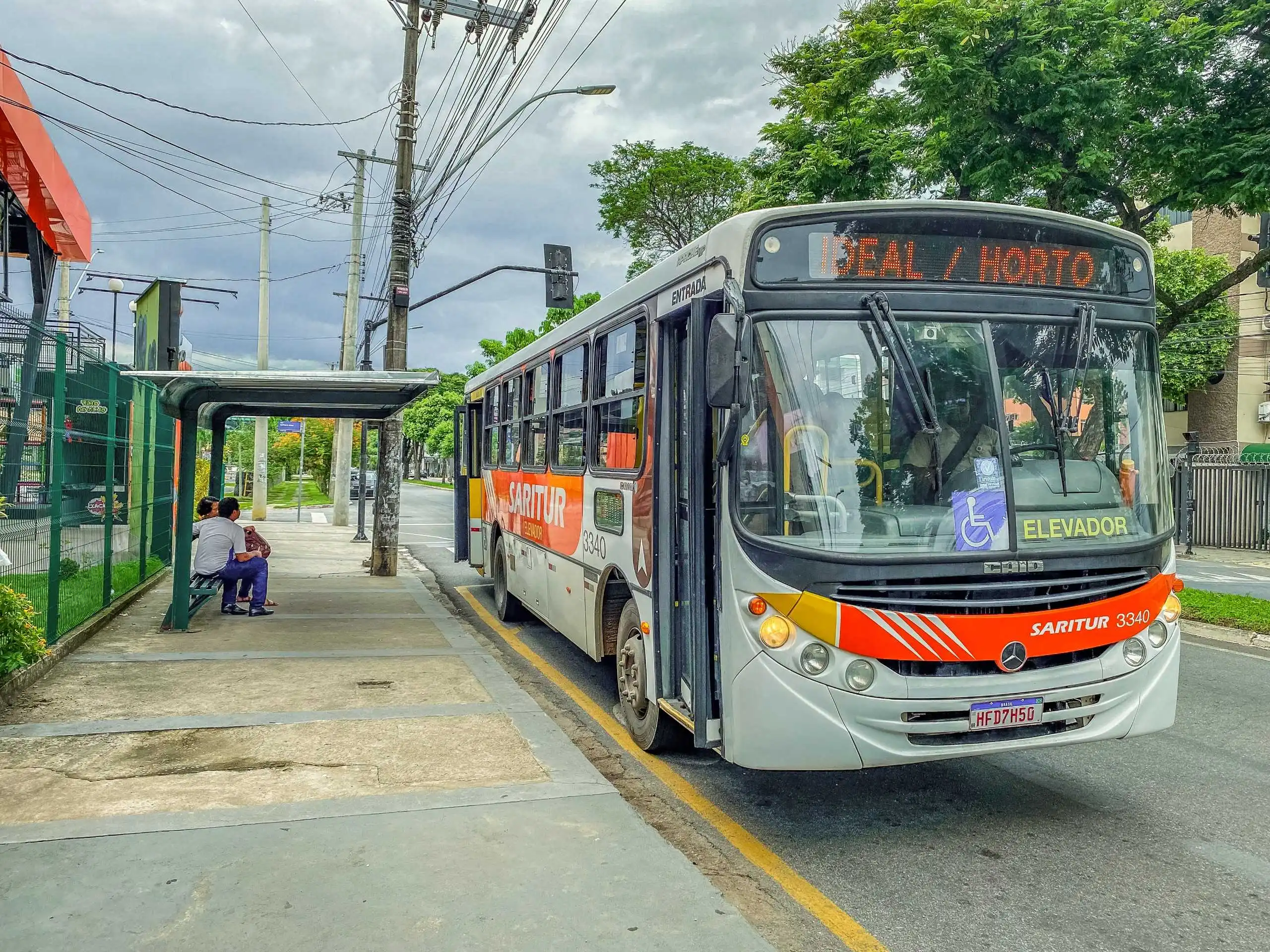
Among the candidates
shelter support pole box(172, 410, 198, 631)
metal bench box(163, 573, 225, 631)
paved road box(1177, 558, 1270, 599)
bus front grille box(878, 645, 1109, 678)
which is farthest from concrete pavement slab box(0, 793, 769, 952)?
paved road box(1177, 558, 1270, 599)

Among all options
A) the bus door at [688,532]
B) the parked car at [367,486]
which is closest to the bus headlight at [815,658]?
the bus door at [688,532]

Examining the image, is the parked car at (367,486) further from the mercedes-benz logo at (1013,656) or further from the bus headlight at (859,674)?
the mercedes-benz logo at (1013,656)

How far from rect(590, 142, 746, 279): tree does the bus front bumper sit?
26963mm

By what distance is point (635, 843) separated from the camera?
14.9 ft

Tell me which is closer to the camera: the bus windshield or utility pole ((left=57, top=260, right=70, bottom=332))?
the bus windshield

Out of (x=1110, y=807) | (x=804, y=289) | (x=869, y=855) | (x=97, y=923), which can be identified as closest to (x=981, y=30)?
(x=804, y=289)

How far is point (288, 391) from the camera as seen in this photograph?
10539 mm

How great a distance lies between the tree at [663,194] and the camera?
100.0ft

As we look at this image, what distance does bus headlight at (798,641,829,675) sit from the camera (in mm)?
4352

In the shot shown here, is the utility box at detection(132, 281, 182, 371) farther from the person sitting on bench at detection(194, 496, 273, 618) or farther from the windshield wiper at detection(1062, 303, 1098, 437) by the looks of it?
the windshield wiper at detection(1062, 303, 1098, 437)

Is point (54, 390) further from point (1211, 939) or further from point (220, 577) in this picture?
point (1211, 939)

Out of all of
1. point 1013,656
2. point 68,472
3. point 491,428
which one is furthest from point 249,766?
point 491,428

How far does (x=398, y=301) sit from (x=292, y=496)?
46132 millimetres

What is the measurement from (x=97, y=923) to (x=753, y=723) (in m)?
2.73
